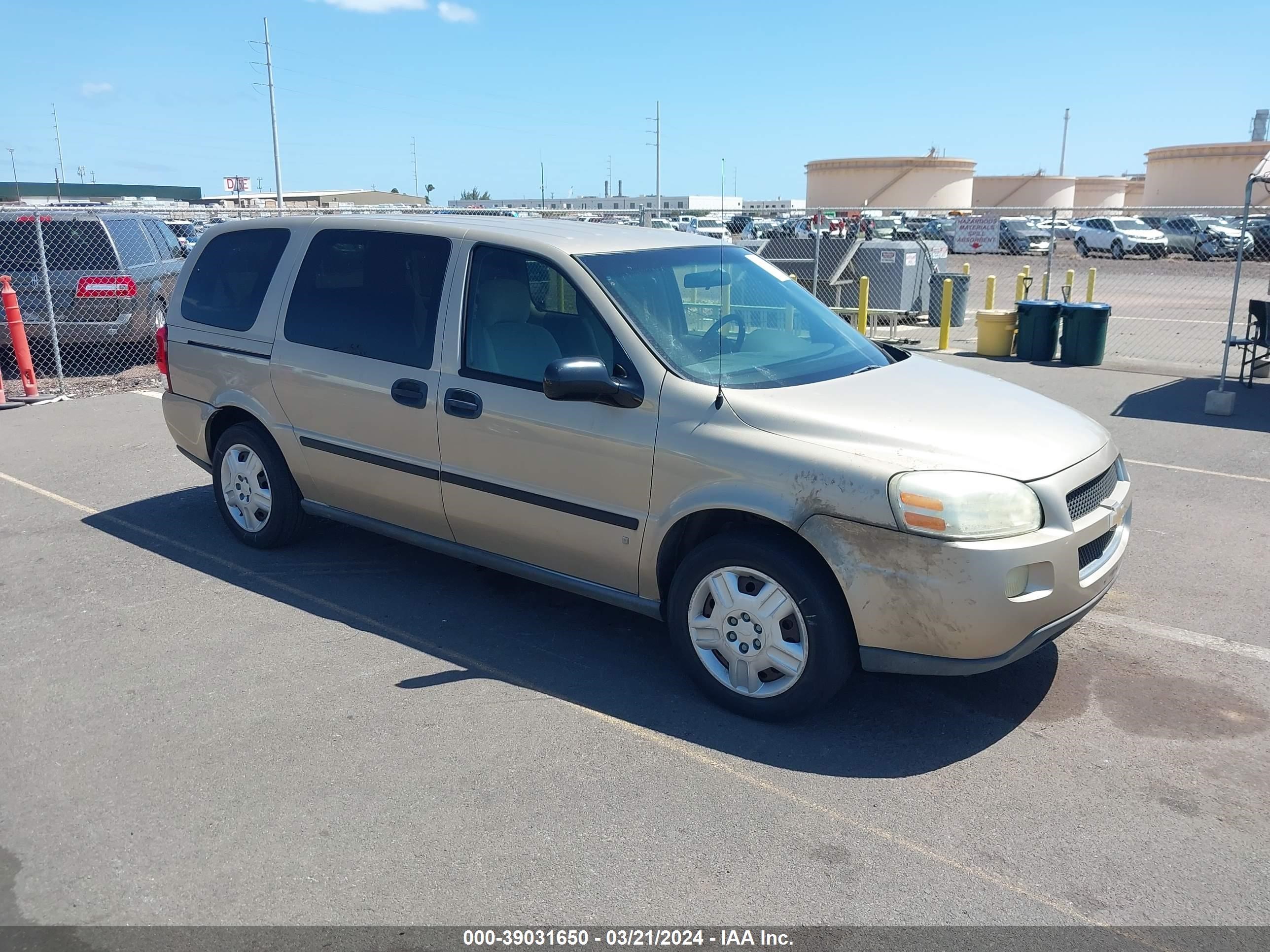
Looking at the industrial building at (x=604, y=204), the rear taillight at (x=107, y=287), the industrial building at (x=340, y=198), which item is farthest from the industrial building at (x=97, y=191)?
the rear taillight at (x=107, y=287)

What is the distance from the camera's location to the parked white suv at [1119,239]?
3541 cm

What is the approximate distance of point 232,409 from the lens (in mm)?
5867

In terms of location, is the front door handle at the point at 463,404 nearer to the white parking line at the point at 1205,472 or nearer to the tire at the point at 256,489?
the tire at the point at 256,489

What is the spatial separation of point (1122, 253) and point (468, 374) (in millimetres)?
36683

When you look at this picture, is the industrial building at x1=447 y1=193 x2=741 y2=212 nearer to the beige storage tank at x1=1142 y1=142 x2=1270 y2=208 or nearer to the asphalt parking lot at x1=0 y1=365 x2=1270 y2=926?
the asphalt parking lot at x1=0 y1=365 x2=1270 y2=926

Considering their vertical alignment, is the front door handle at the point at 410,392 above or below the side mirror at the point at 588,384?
below

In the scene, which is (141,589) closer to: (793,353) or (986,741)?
(793,353)

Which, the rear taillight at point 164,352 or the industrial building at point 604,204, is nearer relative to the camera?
the rear taillight at point 164,352

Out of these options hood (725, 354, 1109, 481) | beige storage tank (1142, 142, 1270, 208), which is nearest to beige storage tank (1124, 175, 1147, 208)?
beige storage tank (1142, 142, 1270, 208)

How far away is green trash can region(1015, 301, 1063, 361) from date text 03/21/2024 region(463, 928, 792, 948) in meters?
11.9

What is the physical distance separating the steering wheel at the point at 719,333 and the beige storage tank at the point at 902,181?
60912mm

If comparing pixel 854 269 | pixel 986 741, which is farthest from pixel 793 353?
pixel 854 269

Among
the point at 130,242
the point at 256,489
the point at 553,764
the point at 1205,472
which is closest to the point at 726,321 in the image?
→ the point at 553,764

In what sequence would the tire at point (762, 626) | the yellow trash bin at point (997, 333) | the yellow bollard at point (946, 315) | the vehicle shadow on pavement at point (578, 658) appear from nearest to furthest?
the tire at point (762, 626)
the vehicle shadow on pavement at point (578, 658)
the yellow trash bin at point (997, 333)
the yellow bollard at point (946, 315)
